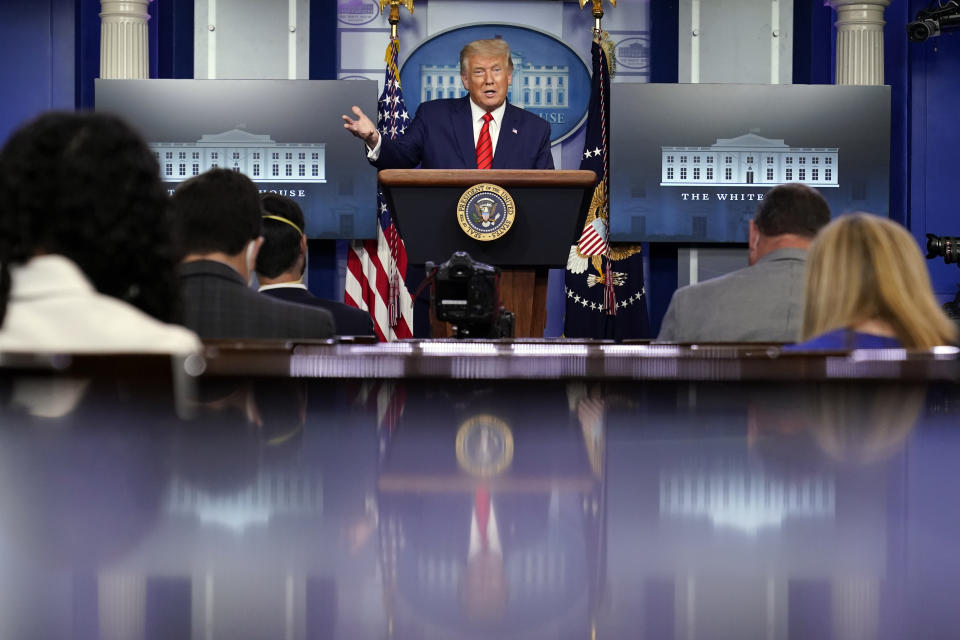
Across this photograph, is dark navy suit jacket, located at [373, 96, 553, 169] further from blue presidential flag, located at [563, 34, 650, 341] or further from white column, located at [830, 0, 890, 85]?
white column, located at [830, 0, 890, 85]

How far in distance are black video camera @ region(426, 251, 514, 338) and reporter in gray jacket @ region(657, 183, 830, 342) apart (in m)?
0.39

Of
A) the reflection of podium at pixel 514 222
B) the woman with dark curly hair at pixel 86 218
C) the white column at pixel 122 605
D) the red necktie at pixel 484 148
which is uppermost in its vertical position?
the red necktie at pixel 484 148

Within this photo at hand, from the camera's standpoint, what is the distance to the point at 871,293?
4.11 ft

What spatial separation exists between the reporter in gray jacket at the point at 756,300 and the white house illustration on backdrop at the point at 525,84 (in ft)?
15.5

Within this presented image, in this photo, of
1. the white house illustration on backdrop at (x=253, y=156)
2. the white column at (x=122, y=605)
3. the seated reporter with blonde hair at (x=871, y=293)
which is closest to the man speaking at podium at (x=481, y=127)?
the white house illustration on backdrop at (x=253, y=156)

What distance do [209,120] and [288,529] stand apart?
5.62 meters

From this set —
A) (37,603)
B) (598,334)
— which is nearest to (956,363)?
(37,603)

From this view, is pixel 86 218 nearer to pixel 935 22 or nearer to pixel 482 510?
pixel 482 510

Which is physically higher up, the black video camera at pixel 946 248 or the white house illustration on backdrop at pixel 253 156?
the white house illustration on backdrop at pixel 253 156

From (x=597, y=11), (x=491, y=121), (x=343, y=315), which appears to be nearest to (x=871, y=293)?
(x=343, y=315)

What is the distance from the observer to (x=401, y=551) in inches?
40.1

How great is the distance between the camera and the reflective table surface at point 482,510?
3.22ft

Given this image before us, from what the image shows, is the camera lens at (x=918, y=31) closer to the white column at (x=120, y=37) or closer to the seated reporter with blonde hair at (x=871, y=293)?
the white column at (x=120, y=37)

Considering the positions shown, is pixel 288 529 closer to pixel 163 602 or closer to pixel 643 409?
pixel 163 602
